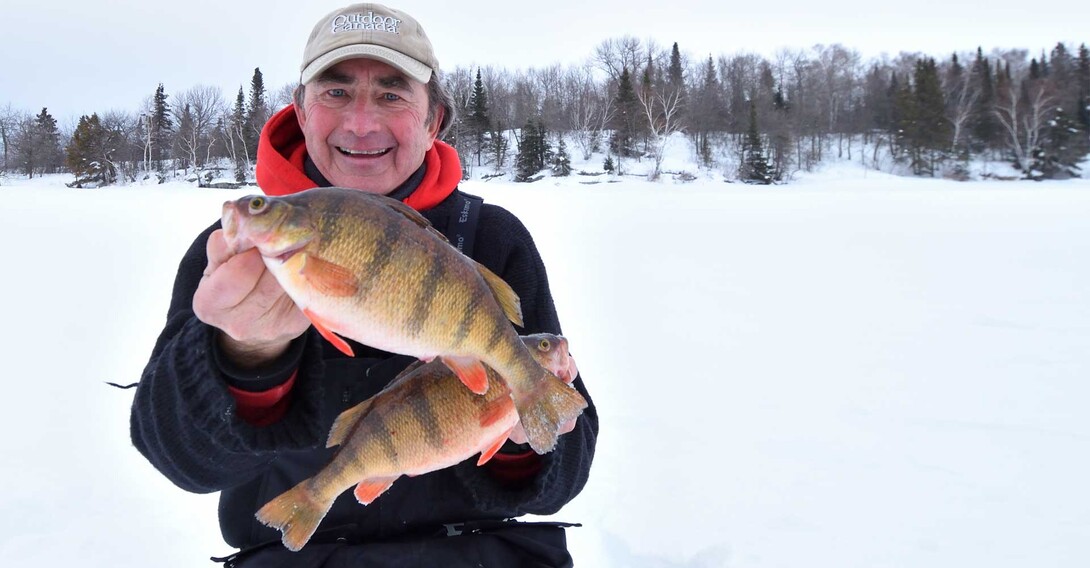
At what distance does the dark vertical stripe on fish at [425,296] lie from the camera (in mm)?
1364

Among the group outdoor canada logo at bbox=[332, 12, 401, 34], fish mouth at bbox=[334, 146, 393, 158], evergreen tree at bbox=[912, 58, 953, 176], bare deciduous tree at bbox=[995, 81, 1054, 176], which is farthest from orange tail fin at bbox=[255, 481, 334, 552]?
bare deciduous tree at bbox=[995, 81, 1054, 176]

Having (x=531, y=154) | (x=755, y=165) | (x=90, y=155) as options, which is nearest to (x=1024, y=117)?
(x=755, y=165)

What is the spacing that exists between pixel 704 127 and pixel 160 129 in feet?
139

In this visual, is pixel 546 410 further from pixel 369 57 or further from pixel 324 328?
pixel 369 57

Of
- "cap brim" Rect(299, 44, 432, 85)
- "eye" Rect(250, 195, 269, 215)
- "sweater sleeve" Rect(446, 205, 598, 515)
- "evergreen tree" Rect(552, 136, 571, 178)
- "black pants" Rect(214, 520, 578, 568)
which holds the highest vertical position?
"evergreen tree" Rect(552, 136, 571, 178)

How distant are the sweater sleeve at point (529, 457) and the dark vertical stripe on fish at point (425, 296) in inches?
34.1

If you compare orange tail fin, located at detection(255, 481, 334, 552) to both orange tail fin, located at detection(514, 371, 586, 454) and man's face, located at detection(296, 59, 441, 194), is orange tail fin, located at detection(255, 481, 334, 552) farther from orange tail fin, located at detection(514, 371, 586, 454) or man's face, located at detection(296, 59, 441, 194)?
man's face, located at detection(296, 59, 441, 194)

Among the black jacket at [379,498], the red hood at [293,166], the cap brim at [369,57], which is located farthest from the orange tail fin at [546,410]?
the cap brim at [369,57]

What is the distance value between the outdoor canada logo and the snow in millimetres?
2834

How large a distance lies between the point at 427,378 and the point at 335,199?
1.65 ft

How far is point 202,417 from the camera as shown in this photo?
1597 mm

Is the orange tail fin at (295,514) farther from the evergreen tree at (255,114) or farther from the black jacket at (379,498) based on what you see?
the evergreen tree at (255,114)

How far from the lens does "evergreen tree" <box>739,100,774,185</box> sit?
4197 centimetres

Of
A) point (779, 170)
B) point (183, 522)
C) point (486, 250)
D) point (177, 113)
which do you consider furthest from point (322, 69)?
point (177, 113)
